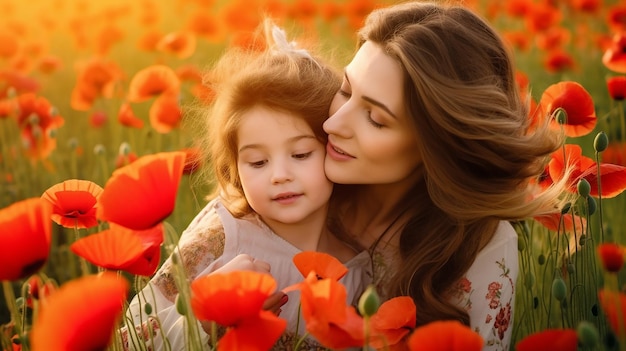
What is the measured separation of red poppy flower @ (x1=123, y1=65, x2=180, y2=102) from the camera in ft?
8.87

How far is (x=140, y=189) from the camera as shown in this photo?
1214 mm

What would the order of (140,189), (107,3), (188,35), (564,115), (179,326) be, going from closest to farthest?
(140,189)
(179,326)
(564,115)
(188,35)
(107,3)

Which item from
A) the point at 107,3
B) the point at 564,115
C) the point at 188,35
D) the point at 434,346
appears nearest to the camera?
the point at 434,346

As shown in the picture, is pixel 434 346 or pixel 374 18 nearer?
pixel 434 346

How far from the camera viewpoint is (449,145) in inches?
72.1

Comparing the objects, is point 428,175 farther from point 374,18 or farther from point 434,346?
point 434,346

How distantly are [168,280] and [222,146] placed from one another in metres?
0.32

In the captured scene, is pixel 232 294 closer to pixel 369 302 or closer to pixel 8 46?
pixel 369 302

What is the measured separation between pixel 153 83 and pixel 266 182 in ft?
3.54

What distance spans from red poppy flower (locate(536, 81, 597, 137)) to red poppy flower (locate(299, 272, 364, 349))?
963 mm

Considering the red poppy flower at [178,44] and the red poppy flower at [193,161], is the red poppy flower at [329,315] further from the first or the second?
the red poppy flower at [178,44]

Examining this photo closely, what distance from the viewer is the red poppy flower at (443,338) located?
110 cm

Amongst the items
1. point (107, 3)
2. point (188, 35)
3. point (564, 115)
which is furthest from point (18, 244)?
point (107, 3)

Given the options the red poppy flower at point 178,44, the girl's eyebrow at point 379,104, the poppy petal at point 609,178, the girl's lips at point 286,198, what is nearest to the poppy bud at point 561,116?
the poppy petal at point 609,178
